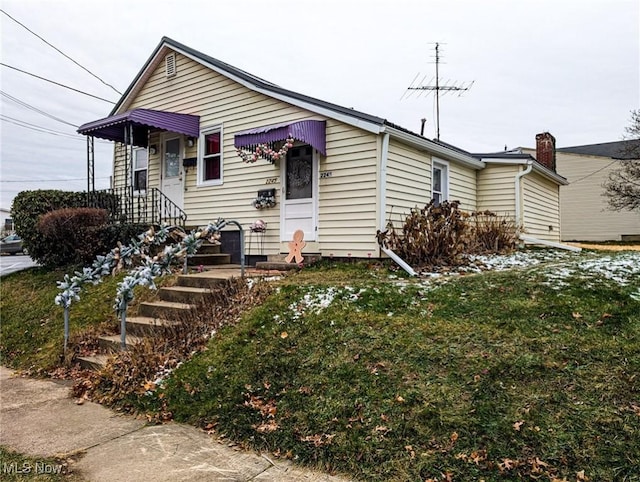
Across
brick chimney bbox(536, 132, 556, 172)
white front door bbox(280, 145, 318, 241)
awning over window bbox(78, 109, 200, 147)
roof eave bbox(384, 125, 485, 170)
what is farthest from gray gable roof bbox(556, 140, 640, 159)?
awning over window bbox(78, 109, 200, 147)

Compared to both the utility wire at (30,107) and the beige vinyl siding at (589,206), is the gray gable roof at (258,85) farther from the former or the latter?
the beige vinyl siding at (589,206)

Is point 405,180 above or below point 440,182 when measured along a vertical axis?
below

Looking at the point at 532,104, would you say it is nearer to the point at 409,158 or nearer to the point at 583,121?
the point at 583,121

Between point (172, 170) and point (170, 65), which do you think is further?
point (170, 65)

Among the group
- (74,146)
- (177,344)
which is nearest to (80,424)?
(177,344)

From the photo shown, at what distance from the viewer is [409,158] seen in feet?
28.6

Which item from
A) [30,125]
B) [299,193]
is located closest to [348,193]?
→ [299,193]

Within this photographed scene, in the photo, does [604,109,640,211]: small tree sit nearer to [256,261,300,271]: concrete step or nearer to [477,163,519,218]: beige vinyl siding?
[477,163,519,218]: beige vinyl siding

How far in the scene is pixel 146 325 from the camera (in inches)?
222

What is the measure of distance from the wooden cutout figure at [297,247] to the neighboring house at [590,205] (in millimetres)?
18803

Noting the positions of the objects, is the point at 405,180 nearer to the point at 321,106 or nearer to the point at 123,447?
the point at 321,106

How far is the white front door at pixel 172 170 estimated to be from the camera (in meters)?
10.8

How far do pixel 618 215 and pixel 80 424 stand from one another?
2597 centimetres

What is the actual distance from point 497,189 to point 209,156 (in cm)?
746
